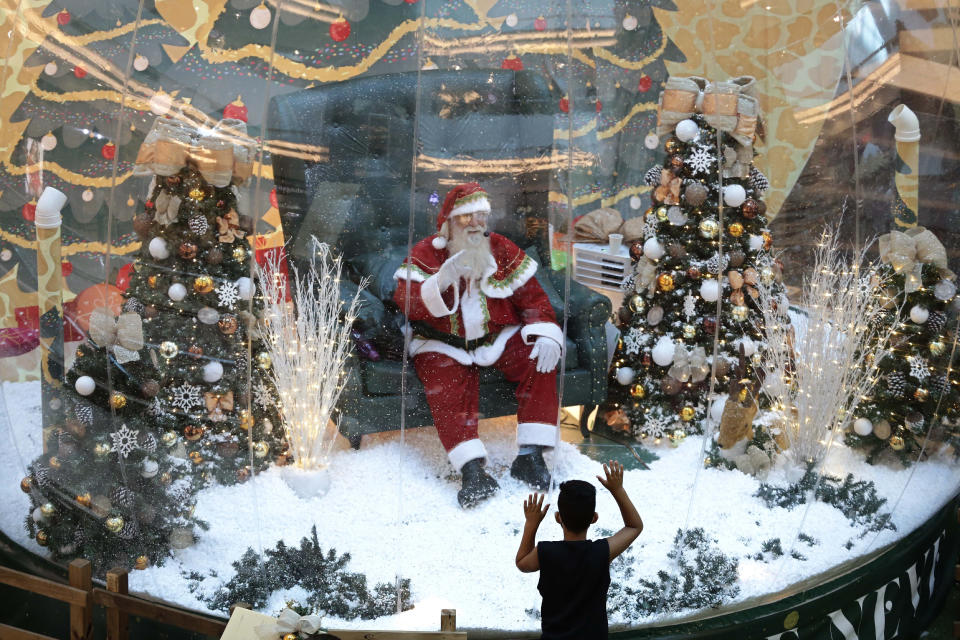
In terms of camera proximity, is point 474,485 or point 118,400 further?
point 118,400

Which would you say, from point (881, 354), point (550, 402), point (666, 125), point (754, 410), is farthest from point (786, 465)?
point (666, 125)

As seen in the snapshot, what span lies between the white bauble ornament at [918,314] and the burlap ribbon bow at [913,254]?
76 mm

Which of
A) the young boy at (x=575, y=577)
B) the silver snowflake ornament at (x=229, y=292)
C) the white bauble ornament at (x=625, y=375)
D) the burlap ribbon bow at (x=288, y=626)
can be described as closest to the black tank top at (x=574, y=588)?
the young boy at (x=575, y=577)

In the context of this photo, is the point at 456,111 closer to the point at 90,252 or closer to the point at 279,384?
the point at 279,384

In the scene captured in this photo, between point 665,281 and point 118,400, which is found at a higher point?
point 665,281

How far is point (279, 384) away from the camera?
3176 millimetres

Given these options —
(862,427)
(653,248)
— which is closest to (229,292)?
(653,248)

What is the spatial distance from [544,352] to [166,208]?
4.45 feet

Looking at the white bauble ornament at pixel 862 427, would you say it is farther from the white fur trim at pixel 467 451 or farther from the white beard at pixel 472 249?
the white beard at pixel 472 249

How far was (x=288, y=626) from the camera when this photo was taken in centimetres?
264

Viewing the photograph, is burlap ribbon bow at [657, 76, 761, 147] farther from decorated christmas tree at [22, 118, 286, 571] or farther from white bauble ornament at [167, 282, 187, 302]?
white bauble ornament at [167, 282, 187, 302]

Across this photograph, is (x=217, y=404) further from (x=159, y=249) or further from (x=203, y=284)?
(x=159, y=249)

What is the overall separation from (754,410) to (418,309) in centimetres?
138

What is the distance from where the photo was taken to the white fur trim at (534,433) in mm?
3246
